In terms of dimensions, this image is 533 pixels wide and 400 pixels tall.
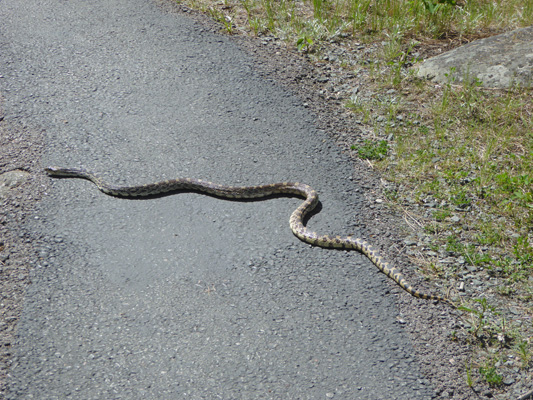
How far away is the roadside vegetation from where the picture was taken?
4.55 metres

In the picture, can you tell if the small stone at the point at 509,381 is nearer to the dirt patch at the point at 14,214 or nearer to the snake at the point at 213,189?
the snake at the point at 213,189

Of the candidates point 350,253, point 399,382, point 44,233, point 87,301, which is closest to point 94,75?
point 44,233

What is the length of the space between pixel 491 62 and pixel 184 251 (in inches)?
230

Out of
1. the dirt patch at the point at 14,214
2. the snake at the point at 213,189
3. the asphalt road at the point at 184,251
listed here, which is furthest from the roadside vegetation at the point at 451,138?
the dirt patch at the point at 14,214

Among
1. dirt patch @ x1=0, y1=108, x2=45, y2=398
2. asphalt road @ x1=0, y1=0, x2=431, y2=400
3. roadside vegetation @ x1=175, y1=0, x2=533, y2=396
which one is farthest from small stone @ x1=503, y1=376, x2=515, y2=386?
dirt patch @ x1=0, y1=108, x2=45, y2=398

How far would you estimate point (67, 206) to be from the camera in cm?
566

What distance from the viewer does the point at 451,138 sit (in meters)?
6.78

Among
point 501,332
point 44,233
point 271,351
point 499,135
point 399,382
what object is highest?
point 499,135

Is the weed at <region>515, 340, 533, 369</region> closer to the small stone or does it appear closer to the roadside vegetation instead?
the roadside vegetation

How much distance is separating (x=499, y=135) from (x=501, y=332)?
3225mm

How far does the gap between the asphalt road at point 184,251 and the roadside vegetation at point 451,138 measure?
729mm

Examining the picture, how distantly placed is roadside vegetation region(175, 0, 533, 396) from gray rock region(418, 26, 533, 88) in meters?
0.21

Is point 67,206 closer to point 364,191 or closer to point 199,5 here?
point 364,191

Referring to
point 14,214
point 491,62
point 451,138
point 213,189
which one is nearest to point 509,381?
point 213,189
